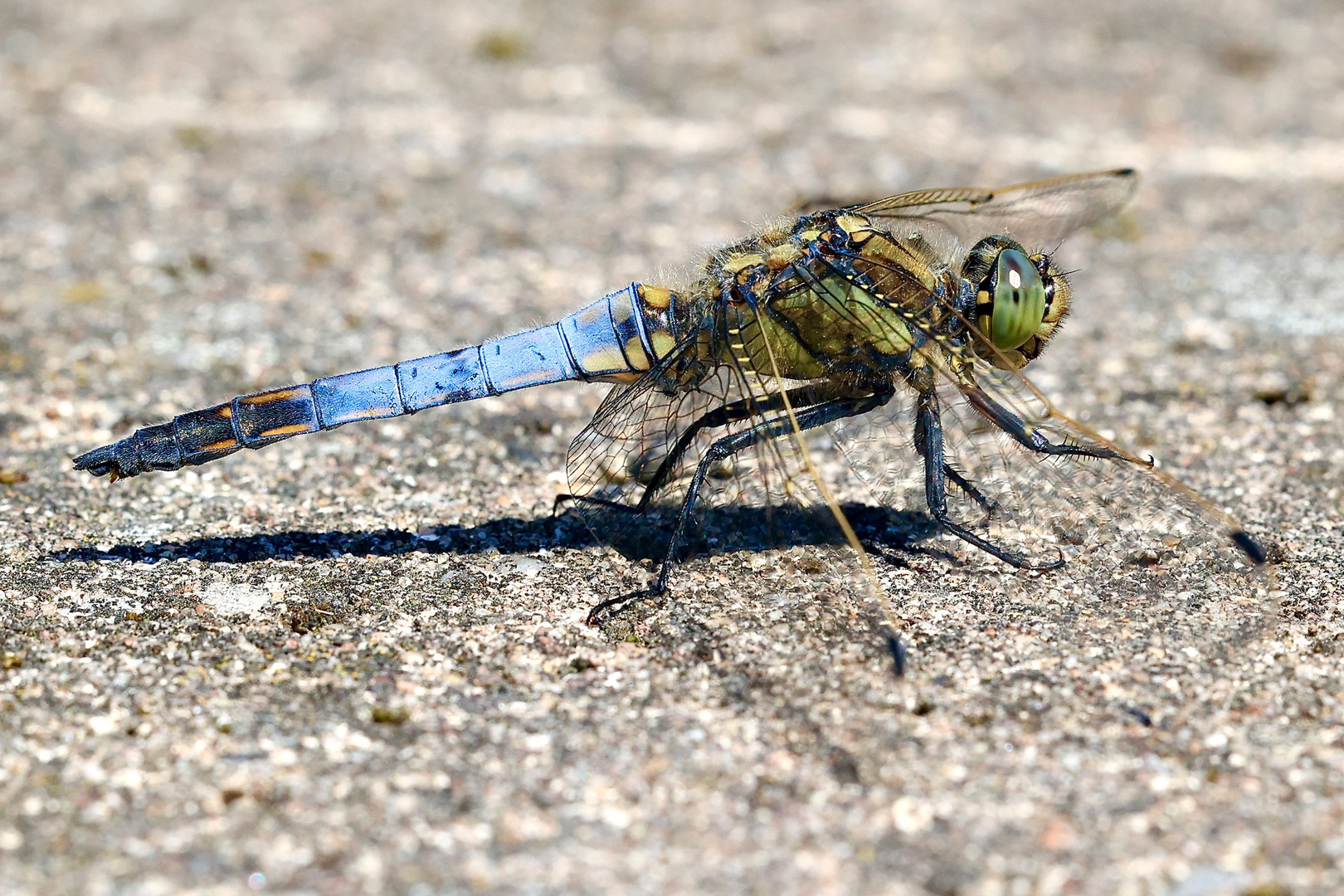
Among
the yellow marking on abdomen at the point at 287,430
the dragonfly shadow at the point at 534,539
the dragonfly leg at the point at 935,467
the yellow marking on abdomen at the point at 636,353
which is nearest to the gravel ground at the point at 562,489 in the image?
the dragonfly shadow at the point at 534,539

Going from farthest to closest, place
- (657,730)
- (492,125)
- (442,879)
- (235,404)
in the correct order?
(492,125) < (235,404) < (657,730) < (442,879)

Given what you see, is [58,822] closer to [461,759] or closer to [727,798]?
[461,759]

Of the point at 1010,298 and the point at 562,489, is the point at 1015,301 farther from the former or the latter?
the point at 562,489

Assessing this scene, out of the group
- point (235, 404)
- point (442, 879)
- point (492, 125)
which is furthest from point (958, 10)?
point (442, 879)

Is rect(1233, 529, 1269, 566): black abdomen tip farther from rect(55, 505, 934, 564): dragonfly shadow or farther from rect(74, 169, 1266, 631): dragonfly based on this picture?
rect(55, 505, 934, 564): dragonfly shadow

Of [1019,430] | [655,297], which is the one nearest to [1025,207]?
[1019,430]

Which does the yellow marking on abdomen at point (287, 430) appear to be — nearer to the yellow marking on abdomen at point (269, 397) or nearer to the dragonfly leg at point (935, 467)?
the yellow marking on abdomen at point (269, 397)

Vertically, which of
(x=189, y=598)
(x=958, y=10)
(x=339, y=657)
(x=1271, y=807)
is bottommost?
(x=1271, y=807)
